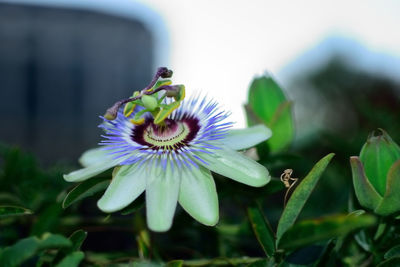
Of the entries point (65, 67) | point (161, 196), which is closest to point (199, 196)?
point (161, 196)

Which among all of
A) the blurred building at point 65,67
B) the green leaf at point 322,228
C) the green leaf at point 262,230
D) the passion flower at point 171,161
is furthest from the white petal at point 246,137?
the blurred building at point 65,67

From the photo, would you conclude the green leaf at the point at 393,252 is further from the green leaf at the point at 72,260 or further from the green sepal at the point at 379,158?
the green leaf at the point at 72,260

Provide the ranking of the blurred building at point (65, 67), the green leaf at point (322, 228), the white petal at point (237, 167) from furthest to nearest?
1. the blurred building at point (65, 67)
2. the white petal at point (237, 167)
3. the green leaf at point (322, 228)

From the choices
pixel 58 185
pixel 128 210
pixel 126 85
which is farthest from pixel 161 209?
pixel 126 85

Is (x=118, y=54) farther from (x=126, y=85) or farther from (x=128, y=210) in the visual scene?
(x=128, y=210)

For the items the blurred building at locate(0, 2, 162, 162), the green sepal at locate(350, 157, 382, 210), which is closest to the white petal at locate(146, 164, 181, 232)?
the green sepal at locate(350, 157, 382, 210)

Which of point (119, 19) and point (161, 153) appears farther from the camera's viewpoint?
point (119, 19)

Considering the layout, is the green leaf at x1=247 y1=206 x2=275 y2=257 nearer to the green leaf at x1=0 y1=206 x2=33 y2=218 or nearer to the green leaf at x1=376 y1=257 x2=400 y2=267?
the green leaf at x1=376 y1=257 x2=400 y2=267
